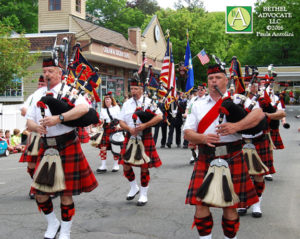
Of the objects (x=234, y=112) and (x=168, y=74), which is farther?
(x=168, y=74)

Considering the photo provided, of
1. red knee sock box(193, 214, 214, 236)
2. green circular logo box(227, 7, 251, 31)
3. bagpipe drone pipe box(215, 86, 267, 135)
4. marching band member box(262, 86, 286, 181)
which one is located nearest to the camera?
bagpipe drone pipe box(215, 86, 267, 135)

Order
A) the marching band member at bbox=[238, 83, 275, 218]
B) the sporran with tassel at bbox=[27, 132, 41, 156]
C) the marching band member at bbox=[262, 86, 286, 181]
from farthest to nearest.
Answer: the sporran with tassel at bbox=[27, 132, 41, 156] → the marching band member at bbox=[262, 86, 286, 181] → the marching band member at bbox=[238, 83, 275, 218]

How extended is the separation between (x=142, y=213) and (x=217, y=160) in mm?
2177

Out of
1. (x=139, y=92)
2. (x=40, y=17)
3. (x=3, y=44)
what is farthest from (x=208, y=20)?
(x=139, y=92)

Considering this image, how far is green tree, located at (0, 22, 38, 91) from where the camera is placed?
59.3 ft

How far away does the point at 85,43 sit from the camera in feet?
76.7

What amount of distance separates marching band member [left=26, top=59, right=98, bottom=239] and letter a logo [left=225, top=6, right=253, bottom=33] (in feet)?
86.5

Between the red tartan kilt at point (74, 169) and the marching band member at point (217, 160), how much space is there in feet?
3.94

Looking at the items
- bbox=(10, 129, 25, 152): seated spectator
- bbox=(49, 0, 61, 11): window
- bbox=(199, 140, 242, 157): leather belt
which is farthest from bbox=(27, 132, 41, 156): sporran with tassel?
bbox=(49, 0, 61, 11): window

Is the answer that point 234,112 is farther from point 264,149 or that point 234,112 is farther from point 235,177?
point 264,149

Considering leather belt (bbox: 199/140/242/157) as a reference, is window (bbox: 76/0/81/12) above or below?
above

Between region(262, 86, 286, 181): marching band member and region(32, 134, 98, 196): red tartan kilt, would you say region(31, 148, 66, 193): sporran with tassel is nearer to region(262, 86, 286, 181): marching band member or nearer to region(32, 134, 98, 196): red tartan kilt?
region(32, 134, 98, 196): red tartan kilt

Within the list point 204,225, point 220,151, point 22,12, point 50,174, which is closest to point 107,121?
point 50,174

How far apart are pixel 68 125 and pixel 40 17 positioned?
25.1 meters
